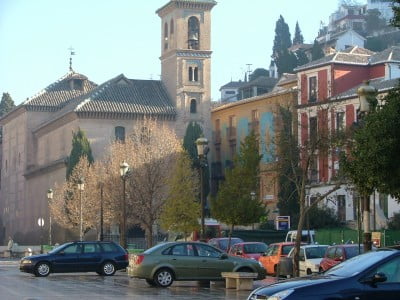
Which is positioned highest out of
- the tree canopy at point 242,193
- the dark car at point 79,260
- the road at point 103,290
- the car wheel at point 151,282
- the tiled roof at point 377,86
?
the tiled roof at point 377,86

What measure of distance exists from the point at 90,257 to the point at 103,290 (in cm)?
1027

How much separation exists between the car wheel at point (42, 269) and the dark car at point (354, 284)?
2370 centimetres

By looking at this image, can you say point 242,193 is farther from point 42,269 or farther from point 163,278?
point 163,278

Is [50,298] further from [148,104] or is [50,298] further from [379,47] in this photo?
[379,47]

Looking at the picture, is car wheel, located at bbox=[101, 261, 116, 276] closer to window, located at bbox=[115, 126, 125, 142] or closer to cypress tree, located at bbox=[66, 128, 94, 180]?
cypress tree, located at bbox=[66, 128, 94, 180]

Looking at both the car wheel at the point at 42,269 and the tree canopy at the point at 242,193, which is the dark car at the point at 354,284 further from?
the tree canopy at the point at 242,193

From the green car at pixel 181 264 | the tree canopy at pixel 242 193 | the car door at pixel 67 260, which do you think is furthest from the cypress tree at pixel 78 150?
the green car at pixel 181 264

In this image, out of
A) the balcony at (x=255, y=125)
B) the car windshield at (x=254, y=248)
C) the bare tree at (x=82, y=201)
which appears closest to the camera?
the car windshield at (x=254, y=248)

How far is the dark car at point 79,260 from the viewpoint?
38406 millimetres

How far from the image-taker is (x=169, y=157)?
75.0 meters

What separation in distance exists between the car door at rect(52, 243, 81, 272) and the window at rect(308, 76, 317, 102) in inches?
1309

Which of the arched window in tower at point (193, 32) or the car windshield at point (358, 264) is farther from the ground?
the arched window in tower at point (193, 32)

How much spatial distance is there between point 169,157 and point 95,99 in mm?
22912

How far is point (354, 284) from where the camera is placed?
49.9ft
